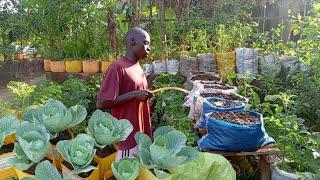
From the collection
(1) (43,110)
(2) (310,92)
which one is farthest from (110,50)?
(1) (43,110)

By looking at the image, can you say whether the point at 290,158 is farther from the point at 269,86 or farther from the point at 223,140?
the point at 269,86

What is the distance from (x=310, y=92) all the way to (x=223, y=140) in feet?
6.52

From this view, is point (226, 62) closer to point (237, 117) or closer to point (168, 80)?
point (168, 80)

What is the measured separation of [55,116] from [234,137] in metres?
1.73

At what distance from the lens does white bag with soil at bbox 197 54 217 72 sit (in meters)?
5.36

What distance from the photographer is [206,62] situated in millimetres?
5363

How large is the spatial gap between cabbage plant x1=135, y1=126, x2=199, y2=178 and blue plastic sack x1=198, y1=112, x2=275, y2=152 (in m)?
1.59

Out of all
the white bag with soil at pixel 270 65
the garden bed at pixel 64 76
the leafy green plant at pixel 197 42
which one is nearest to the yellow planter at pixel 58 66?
the garden bed at pixel 64 76

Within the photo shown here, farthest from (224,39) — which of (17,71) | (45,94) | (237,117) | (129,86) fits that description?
(17,71)

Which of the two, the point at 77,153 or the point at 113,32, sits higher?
the point at 113,32

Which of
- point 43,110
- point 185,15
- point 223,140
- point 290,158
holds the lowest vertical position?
point 290,158

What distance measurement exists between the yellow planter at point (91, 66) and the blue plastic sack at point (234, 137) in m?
3.87

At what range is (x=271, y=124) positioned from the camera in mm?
2975

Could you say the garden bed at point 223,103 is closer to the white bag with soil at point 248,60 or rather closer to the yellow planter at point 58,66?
the white bag with soil at point 248,60
